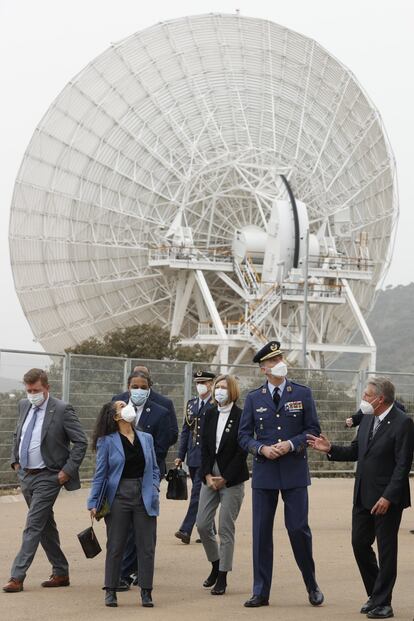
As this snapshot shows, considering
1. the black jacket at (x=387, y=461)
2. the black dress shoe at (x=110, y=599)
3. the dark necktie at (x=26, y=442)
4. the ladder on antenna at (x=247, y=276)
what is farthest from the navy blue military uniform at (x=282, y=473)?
the ladder on antenna at (x=247, y=276)

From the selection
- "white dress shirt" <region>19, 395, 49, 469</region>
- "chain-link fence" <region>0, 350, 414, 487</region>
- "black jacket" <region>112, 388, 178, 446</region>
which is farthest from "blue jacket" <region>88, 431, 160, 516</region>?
"chain-link fence" <region>0, 350, 414, 487</region>

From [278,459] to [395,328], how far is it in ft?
483

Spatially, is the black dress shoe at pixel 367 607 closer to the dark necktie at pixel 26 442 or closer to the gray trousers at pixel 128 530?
the gray trousers at pixel 128 530

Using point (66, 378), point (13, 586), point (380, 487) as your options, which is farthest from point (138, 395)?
point (66, 378)

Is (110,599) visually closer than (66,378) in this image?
Yes

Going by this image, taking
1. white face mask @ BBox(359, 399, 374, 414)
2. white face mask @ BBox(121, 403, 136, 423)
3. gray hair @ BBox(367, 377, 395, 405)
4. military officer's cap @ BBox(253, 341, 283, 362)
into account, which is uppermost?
military officer's cap @ BBox(253, 341, 283, 362)

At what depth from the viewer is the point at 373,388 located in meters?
11.5

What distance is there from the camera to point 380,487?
447 inches

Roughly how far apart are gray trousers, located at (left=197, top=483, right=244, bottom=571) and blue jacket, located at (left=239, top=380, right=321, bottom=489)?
1.97ft

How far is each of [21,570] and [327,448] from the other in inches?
110

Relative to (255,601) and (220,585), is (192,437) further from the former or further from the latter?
(255,601)

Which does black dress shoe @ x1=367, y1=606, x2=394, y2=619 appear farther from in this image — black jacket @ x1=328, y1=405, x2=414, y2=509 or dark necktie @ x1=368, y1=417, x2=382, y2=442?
dark necktie @ x1=368, y1=417, x2=382, y2=442

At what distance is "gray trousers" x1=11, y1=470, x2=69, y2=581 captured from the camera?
12.2m

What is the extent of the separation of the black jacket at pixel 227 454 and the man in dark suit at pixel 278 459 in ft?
1.75
